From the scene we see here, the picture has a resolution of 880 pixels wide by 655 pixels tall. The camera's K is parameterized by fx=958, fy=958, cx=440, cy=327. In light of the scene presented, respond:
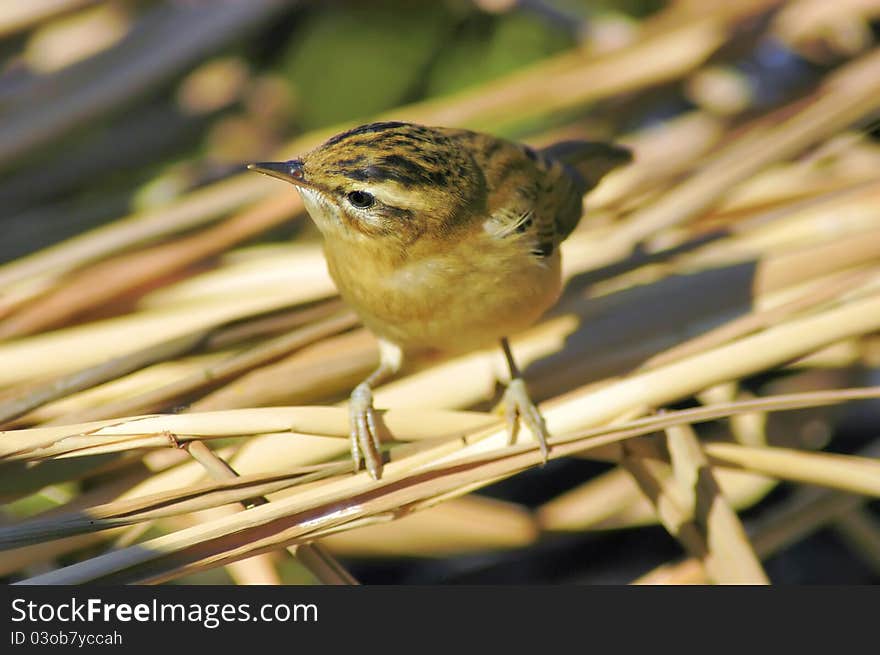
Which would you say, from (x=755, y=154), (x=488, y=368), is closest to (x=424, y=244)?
(x=488, y=368)

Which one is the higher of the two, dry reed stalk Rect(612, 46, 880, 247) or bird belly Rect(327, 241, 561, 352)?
dry reed stalk Rect(612, 46, 880, 247)

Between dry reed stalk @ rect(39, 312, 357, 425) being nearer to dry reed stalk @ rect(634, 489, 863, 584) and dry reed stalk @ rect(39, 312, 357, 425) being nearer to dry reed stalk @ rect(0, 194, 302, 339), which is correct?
dry reed stalk @ rect(0, 194, 302, 339)

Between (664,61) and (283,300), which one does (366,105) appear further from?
(283,300)

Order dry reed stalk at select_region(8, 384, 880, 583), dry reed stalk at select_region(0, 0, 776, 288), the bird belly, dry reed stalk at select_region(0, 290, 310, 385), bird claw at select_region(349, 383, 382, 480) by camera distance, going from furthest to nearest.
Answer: dry reed stalk at select_region(0, 0, 776, 288) → dry reed stalk at select_region(0, 290, 310, 385) → the bird belly → bird claw at select_region(349, 383, 382, 480) → dry reed stalk at select_region(8, 384, 880, 583)

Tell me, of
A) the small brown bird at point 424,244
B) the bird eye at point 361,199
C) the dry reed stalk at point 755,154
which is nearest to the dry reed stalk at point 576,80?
the dry reed stalk at point 755,154

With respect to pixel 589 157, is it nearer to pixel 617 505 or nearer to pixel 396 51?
pixel 617 505

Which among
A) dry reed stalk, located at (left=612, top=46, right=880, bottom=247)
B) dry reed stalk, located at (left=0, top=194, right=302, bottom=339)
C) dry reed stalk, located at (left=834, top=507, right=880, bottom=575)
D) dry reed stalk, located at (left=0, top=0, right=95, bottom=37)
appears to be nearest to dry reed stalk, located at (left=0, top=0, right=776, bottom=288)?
dry reed stalk, located at (left=0, top=194, right=302, bottom=339)

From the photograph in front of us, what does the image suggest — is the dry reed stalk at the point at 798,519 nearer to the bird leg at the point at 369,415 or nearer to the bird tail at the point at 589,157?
the bird leg at the point at 369,415
